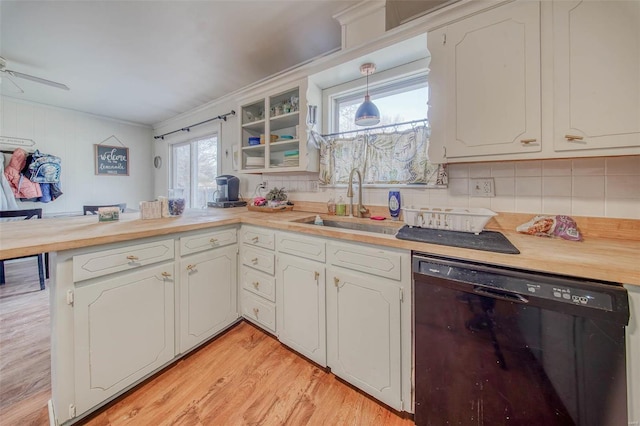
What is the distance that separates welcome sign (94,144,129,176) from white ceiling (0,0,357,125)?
104 centimetres

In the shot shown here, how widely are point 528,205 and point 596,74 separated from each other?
64 cm

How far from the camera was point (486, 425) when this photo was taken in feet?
2.97

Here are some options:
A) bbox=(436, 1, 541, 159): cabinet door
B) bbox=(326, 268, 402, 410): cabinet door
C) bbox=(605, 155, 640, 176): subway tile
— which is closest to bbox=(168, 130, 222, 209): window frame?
bbox=(326, 268, 402, 410): cabinet door

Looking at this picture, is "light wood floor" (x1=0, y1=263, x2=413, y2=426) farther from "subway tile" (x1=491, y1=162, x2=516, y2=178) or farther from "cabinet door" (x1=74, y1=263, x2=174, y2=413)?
"subway tile" (x1=491, y1=162, x2=516, y2=178)

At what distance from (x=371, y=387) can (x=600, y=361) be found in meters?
0.91

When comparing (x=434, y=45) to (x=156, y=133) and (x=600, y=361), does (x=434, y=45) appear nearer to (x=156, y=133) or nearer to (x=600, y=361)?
(x=600, y=361)

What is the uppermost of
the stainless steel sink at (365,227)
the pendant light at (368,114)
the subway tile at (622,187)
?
the pendant light at (368,114)

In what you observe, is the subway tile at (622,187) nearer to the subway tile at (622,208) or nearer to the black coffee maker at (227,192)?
the subway tile at (622,208)

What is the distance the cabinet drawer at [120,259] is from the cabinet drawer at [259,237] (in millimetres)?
515

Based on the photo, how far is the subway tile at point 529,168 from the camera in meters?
1.29

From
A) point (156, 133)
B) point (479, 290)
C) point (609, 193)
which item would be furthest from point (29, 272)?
point (609, 193)

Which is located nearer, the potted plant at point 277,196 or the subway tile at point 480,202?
the subway tile at point 480,202

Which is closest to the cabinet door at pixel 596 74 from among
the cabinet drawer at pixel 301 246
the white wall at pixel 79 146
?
the cabinet drawer at pixel 301 246

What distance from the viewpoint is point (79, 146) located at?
357cm
